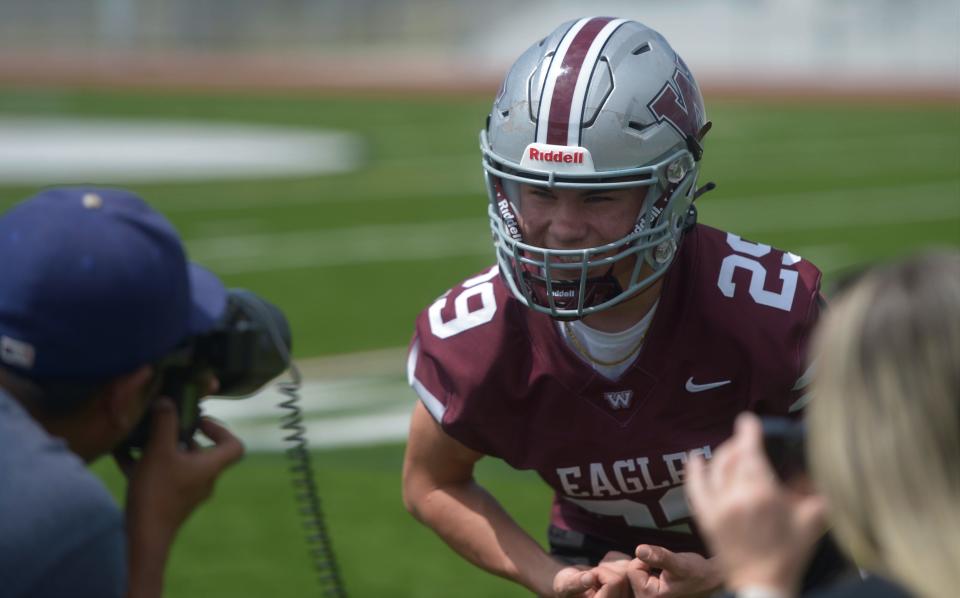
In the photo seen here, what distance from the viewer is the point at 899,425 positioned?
1904 millimetres

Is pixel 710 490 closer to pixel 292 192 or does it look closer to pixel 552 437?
pixel 552 437

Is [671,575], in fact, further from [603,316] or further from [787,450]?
[787,450]

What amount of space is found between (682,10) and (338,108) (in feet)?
37.1

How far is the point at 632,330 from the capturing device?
3.27 m

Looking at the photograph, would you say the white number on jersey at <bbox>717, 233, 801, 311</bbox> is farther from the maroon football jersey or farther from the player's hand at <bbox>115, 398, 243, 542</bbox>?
the player's hand at <bbox>115, 398, 243, 542</bbox>

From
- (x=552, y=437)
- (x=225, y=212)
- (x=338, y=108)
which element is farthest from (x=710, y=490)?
(x=338, y=108)

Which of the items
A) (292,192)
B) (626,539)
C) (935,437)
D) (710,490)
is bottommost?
(292,192)

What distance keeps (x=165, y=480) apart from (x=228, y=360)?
0.26 metres

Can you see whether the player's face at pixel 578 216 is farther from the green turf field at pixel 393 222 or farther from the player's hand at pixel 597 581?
the green turf field at pixel 393 222

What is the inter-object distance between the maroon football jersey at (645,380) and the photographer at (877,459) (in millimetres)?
1138

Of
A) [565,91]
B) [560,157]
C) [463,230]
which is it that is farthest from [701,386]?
[463,230]

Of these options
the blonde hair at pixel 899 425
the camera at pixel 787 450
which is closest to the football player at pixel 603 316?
the camera at pixel 787 450

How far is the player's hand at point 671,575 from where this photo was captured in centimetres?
299

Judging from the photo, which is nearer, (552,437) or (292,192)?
(552,437)
